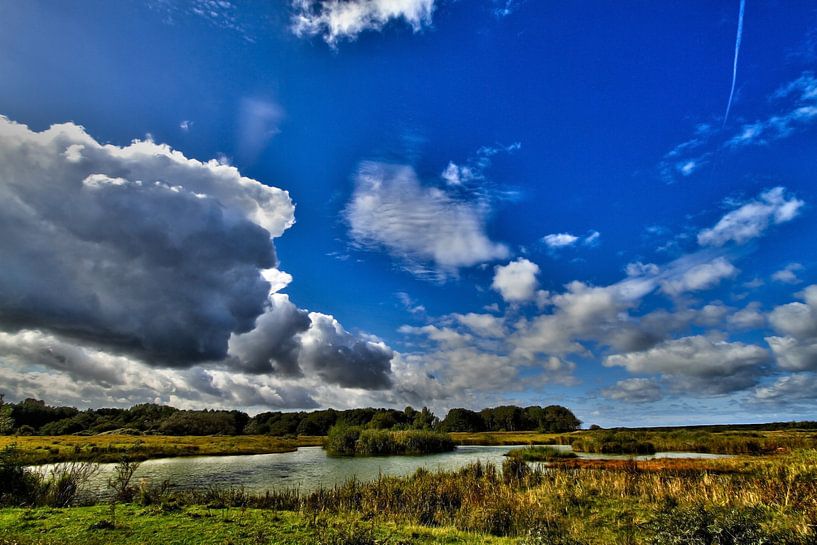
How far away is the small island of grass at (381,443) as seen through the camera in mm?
87312

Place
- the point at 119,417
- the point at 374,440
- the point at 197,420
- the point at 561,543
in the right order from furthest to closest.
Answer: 1. the point at 119,417
2. the point at 197,420
3. the point at 374,440
4. the point at 561,543

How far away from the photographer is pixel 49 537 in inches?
676

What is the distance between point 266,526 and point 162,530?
4354 millimetres

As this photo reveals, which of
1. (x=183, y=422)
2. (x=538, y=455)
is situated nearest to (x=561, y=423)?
(x=538, y=455)

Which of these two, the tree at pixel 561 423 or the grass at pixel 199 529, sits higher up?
the tree at pixel 561 423

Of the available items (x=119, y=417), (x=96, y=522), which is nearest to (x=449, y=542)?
(x=96, y=522)

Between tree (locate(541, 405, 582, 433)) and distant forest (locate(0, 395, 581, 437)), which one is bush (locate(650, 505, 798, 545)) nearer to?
distant forest (locate(0, 395, 581, 437))

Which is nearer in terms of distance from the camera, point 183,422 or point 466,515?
point 466,515

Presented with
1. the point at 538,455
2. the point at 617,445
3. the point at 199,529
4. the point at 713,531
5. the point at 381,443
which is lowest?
the point at 381,443

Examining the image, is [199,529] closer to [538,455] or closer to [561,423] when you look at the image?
[538,455]

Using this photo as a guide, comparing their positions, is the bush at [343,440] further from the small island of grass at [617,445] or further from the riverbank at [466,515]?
the riverbank at [466,515]

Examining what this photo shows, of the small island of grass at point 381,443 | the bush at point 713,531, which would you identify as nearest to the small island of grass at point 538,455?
the small island of grass at point 381,443

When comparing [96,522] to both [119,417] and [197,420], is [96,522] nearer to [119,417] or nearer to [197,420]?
[197,420]

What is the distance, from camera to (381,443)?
88.1 metres
